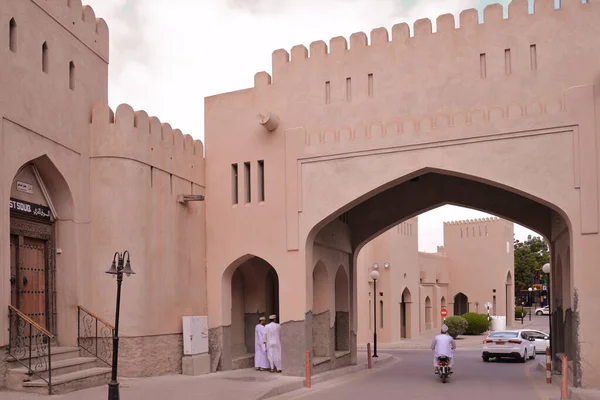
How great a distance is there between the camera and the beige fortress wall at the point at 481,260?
5328cm

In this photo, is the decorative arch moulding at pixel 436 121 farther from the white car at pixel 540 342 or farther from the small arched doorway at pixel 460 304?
the small arched doorway at pixel 460 304

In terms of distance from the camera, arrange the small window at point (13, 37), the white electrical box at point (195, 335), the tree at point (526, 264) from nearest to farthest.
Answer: the small window at point (13, 37) → the white electrical box at point (195, 335) → the tree at point (526, 264)

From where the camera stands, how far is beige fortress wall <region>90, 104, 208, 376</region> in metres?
17.2

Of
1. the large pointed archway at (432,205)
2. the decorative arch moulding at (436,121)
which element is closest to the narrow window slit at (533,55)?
the decorative arch moulding at (436,121)

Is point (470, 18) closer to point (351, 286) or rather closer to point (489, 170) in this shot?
point (489, 170)

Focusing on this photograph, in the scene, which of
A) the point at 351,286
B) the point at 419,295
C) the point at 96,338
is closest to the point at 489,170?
the point at 351,286

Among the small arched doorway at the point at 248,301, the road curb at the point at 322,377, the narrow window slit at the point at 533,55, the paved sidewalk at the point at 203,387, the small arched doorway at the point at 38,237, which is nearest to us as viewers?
the paved sidewalk at the point at 203,387

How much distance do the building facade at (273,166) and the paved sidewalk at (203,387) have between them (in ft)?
2.14

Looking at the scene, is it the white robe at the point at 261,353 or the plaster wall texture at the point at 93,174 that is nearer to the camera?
the plaster wall texture at the point at 93,174

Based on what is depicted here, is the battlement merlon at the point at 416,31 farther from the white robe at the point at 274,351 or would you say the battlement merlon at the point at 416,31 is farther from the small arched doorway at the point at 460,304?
the small arched doorway at the point at 460,304

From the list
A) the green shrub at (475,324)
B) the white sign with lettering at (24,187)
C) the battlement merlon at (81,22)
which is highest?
the battlement merlon at (81,22)

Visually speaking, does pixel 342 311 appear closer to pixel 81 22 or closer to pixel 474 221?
pixel 81 22

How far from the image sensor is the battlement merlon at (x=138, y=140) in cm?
1764

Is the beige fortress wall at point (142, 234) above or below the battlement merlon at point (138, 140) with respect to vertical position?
below
